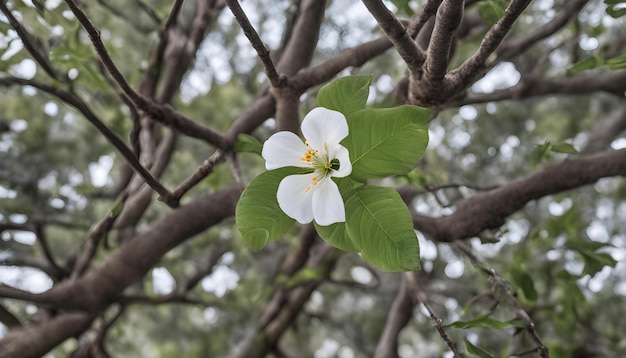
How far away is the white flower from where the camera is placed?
398mm

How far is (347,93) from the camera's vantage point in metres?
0.42

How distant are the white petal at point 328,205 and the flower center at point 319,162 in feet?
0.05

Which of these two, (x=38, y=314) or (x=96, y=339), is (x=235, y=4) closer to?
(x=38, y=314)

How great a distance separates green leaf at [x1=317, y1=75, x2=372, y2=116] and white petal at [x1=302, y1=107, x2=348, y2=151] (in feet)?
0.07

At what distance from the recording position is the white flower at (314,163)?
0.40m

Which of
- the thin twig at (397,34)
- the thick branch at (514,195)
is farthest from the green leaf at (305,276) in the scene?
the thin twig at (397,34)

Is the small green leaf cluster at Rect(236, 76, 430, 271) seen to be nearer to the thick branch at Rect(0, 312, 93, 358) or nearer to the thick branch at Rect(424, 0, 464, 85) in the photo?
the thick branch at Rect(424, 0, 464, 85)

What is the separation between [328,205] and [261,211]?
0.06m

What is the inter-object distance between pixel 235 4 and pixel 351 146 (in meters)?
0.15

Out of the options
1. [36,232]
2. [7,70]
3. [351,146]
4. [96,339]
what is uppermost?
[7,70]

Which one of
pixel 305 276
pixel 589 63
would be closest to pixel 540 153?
pixel 589 63

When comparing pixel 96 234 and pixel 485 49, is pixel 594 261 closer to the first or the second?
pixel 485 49

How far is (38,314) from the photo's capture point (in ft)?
2.89

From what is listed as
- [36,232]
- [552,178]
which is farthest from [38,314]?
[552,178]
